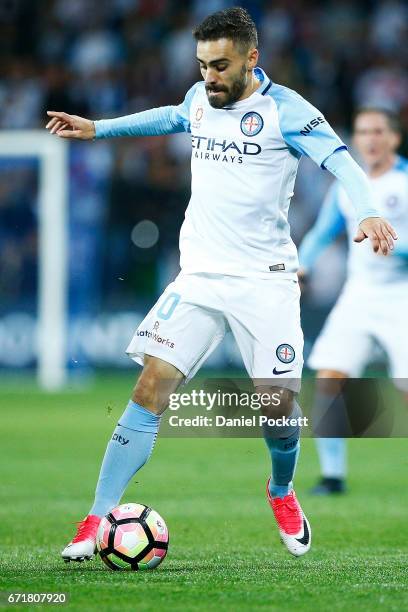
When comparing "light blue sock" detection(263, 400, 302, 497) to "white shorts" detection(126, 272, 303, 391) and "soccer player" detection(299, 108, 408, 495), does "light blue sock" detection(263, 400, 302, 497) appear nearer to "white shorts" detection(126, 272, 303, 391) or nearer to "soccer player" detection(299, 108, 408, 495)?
"white shorts" detection(126, 272, 303, 391)

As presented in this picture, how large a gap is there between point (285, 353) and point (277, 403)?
0.73 feet

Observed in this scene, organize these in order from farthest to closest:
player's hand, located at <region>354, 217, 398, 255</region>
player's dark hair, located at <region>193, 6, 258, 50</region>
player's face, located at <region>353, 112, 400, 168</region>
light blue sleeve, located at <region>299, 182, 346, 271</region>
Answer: player's face, located at <region>353, 112, 400, 168</region>, light blue sleeve, located at <region>299, 182, 346, 271</region>, player's dark hair, located at <region>193, 6, 258, 50</region>, player's hand, located at <region>354, 217, 398, 255</region>

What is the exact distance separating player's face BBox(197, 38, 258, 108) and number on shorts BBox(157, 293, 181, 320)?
0.83m

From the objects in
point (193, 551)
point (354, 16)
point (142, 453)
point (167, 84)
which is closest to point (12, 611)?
point (142, 453)

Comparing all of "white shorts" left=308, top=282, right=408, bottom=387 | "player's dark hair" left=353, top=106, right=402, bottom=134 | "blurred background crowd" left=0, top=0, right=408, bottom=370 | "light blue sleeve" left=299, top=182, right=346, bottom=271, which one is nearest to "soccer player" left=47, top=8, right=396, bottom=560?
"light blue sleeve" left=299, top=182, right=346, bottom=271

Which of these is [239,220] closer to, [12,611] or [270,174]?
[270,174]

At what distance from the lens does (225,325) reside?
556 cm

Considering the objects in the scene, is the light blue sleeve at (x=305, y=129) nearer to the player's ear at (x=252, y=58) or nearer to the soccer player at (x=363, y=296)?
the player's ear at (x=252, y=58)

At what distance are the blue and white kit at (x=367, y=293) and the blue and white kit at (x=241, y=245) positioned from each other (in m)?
2.51

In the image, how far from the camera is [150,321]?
17.7ft

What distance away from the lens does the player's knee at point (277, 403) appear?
5520 millimetres

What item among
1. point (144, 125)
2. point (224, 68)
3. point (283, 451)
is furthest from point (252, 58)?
point (283, 451)

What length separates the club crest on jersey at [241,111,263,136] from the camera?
5.40m

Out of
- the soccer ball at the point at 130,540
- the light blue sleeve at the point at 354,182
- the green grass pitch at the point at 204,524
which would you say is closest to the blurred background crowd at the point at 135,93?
the green grass pitch at the point at 204,524
